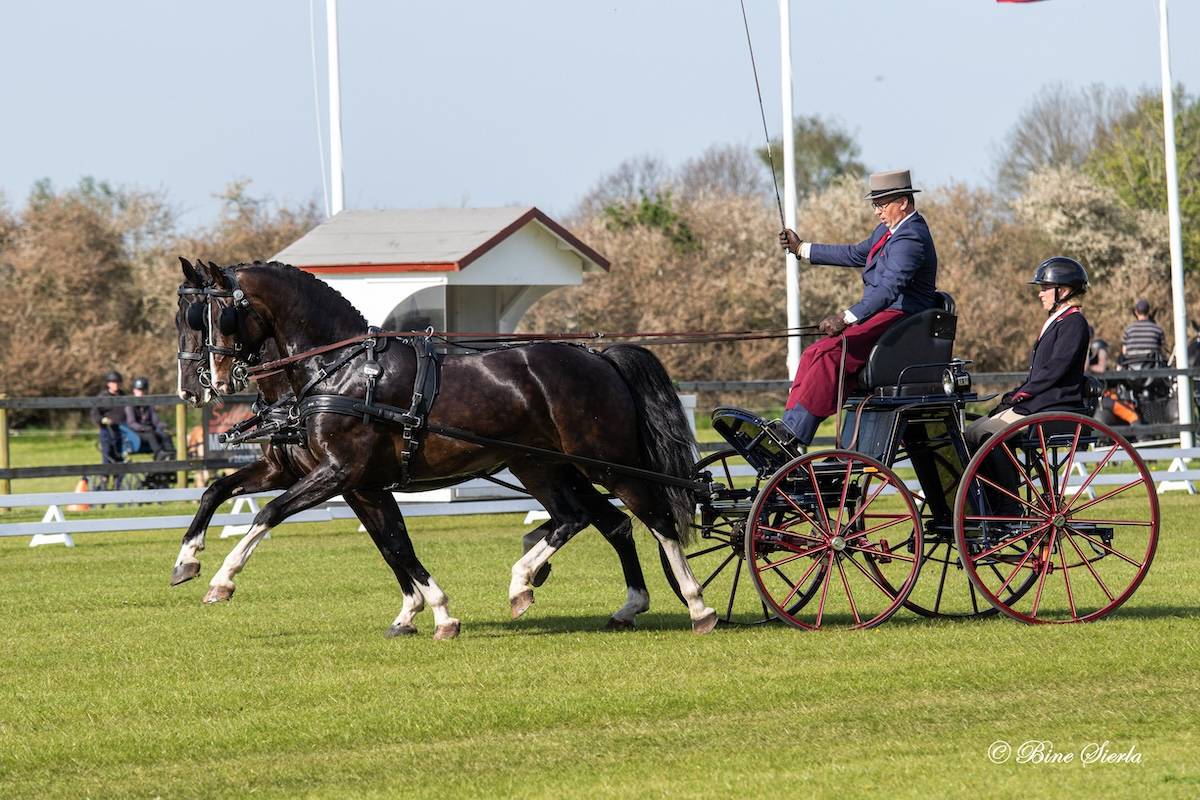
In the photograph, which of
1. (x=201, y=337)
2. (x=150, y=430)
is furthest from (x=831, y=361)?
(x=150, y=430)

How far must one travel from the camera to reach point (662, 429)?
921 cm

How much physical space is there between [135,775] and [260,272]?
371 centimetres

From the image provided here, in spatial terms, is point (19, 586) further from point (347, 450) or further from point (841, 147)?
point (841, 147)

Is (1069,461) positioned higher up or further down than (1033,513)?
higher up

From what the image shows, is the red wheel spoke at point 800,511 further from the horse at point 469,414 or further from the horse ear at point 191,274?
the horse ear at point 191,274

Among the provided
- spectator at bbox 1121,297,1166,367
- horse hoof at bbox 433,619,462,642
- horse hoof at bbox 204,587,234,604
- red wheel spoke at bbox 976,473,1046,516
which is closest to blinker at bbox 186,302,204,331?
horse hoof at bbox 204,587,234,604

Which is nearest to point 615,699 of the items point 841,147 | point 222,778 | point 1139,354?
point 222,778

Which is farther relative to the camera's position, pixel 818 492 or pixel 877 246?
pixel 877 246

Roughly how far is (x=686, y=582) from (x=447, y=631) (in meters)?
1.27

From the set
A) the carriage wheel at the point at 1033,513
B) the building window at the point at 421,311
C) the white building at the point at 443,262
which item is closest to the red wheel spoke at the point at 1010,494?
the carriage wheel at the point at 1033,513

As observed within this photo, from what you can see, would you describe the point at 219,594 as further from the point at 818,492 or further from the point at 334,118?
the point at 334,118

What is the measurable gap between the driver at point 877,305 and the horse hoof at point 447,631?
2.03 metres

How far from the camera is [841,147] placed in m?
71.9

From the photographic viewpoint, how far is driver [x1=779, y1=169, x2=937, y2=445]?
870 centimetres
